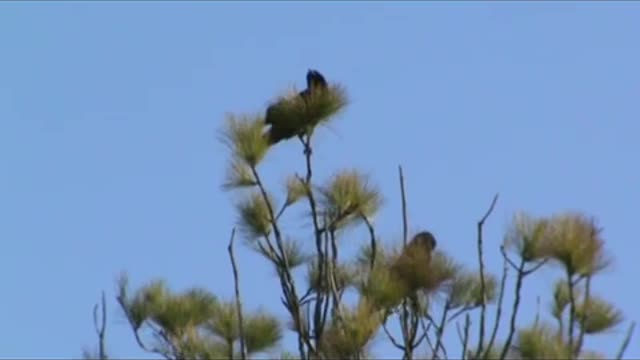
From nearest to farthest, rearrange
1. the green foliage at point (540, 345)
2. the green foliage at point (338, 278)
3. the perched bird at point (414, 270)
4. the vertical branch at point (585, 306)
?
the green foliage at point (540, 345)
the vertical branch at point (585, 306)
the perched bird at point (414, 270)
the green foliage at point (338, 278)

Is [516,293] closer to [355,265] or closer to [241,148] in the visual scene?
[355,265]

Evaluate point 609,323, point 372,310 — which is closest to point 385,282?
point 372,310

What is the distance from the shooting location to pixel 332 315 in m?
8.50

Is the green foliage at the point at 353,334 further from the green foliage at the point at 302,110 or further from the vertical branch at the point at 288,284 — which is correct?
the green foliage at the point at 302,110

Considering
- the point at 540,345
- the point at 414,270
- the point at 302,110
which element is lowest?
the point at 540,345

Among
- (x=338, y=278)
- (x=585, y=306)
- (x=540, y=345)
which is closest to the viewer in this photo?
(x=540, y=345)

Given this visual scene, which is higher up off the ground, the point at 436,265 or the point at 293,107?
the point at 293,107

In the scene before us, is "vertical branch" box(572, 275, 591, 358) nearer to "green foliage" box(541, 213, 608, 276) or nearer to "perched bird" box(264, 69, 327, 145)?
"green foliage" box(541, 213, 608, 276)

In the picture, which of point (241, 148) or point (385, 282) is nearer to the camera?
point (385, 282)

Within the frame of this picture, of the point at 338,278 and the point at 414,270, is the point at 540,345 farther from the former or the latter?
the point at 338,278

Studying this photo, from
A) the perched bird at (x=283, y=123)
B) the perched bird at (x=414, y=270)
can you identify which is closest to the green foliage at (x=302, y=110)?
the perched bird at (x=283, y=123)

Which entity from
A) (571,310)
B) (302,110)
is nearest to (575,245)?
(571,310)

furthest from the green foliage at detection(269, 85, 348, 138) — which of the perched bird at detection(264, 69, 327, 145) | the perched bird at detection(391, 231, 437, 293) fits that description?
the perched bird at detection(391, 231, 437, 293)

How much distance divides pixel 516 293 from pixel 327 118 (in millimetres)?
1110
